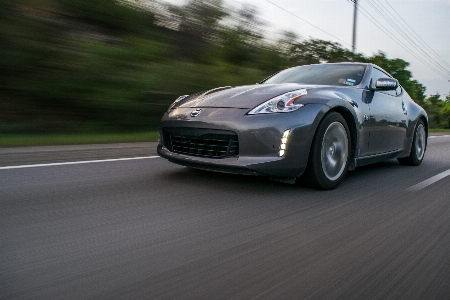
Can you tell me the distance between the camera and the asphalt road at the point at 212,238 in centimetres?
211

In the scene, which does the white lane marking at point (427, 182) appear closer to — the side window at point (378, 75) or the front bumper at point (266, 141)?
the side window at point (378, 75)

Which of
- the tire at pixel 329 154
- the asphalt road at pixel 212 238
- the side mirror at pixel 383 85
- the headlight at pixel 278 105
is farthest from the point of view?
→ the side mirror at pixel 383 85

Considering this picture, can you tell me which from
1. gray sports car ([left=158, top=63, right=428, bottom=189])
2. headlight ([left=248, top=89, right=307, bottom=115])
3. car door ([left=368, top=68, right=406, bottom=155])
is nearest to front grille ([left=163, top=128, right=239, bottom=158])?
gray sports car ([left=158, top=63, right=428, bottom=189])

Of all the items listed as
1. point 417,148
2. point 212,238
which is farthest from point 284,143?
point 417,148

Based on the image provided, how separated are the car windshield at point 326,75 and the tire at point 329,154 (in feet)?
2.38

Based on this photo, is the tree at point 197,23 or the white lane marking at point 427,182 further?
the tree at point 197,23

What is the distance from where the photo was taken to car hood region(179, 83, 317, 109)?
414cm

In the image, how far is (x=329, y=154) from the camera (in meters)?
4.32

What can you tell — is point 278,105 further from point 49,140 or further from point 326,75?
point 49,140

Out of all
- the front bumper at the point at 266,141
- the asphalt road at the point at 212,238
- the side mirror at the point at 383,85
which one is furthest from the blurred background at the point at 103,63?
the side mirror at the point at 383,85

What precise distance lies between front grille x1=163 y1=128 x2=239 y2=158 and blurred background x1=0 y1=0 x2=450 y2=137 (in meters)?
4.75

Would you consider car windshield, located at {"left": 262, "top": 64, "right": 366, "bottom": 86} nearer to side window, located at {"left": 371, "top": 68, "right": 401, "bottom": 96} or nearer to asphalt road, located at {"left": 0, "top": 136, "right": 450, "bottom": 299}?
side window, located at {"left": 371, "top": 68, "right": 401, "bottom": 96}

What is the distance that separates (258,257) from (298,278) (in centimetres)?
31

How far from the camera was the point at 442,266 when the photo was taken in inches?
99.1
